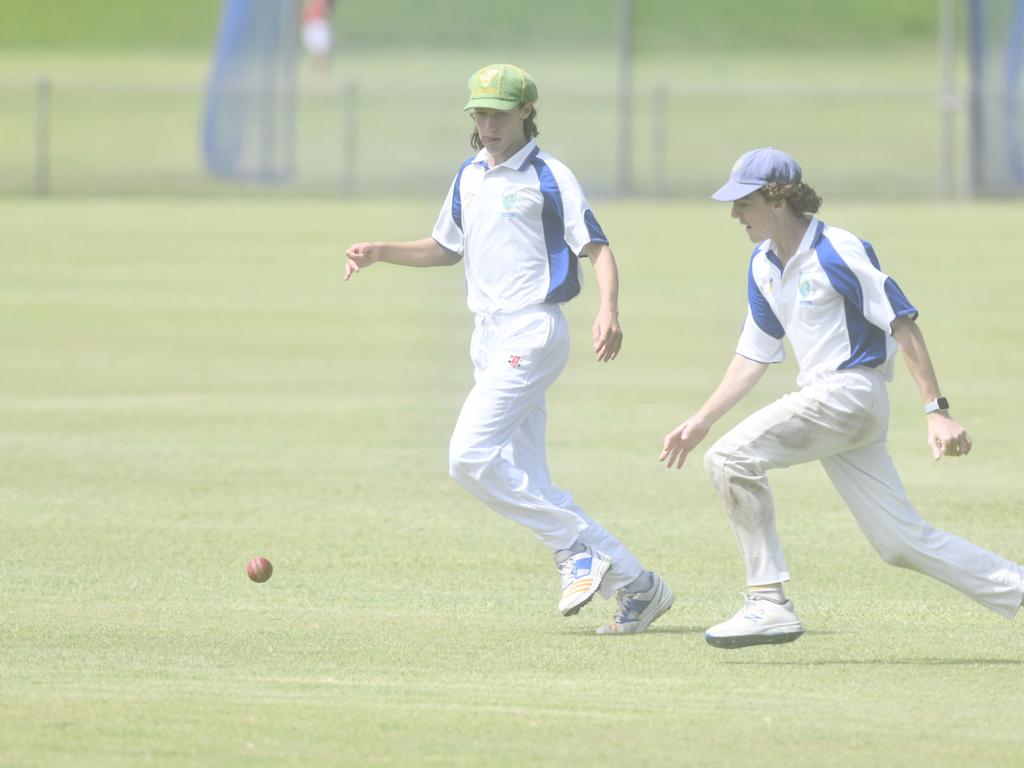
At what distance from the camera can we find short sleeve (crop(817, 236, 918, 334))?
7.28 metres

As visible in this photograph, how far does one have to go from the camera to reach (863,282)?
7.34 m

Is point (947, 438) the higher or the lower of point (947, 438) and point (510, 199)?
the lower

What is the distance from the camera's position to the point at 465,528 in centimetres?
1064

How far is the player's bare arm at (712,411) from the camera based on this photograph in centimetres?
755


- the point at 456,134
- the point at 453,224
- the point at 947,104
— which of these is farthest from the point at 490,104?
the point at 456,134

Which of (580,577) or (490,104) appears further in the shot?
(490,104)

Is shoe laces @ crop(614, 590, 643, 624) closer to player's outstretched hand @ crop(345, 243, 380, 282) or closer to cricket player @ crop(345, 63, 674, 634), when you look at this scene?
cricket player @ crop(345, 63, 674, 634)

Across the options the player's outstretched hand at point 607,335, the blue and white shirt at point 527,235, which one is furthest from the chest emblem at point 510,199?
the player's outstretched hand at point 607,335

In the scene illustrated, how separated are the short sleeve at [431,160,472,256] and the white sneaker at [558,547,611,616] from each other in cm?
150

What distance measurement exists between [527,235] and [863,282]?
163cm

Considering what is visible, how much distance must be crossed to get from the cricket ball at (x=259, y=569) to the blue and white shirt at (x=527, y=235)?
1521 mm

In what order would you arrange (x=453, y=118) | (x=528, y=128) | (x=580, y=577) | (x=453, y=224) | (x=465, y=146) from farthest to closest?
1. (x=453, y=118)
2. (x=465, y=146)
3. (x=453, y=224)
4. (x=528, y=128)
5. (x=580, y=577)

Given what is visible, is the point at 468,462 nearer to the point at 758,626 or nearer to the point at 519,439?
the point at 519,439

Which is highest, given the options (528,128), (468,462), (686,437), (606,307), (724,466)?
(528,128)
